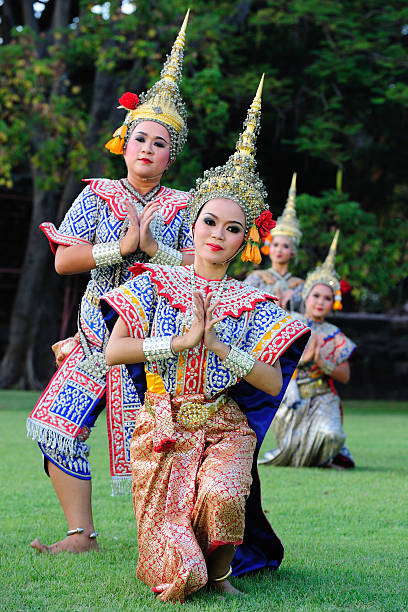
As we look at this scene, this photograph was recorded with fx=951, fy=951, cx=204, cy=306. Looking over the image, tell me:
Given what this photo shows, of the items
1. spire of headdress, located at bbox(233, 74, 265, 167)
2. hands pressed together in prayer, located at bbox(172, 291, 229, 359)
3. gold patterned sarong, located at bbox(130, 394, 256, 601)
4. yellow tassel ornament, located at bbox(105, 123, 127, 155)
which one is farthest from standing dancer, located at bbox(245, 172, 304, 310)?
hands pressed together in prayer, located at bbox(172, 291, 229, 359)

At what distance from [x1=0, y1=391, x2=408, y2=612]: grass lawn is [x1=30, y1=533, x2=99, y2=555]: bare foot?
54mm

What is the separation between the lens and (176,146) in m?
4.45

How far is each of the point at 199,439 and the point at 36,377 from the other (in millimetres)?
12595

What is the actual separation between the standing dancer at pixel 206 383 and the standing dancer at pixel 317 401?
392cm

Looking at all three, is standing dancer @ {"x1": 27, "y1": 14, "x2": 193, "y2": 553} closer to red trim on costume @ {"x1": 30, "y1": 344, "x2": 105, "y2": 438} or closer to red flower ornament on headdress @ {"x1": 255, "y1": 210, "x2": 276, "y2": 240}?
red trim on costume @ {"x1": 30, "y1": 344, "x2": 105, "y2": 438}

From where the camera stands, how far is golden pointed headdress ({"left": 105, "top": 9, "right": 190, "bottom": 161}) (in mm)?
4375

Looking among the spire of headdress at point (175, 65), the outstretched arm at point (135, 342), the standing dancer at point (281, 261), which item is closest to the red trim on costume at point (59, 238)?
the outstretched arm at point (135, 342)

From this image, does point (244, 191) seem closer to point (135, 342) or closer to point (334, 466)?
point (135, 342)

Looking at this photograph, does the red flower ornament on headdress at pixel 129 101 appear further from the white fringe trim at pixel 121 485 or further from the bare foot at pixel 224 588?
the bare foot at pixel 224 588

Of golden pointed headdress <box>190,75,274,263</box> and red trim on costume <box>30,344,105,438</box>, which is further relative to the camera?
red trim on costume <box>30,344,105,438</box>

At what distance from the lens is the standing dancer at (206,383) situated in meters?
3.39

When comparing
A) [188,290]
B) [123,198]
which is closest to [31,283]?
[123,198]

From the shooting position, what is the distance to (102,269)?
4.30 meters

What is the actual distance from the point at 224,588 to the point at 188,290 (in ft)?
3.65
